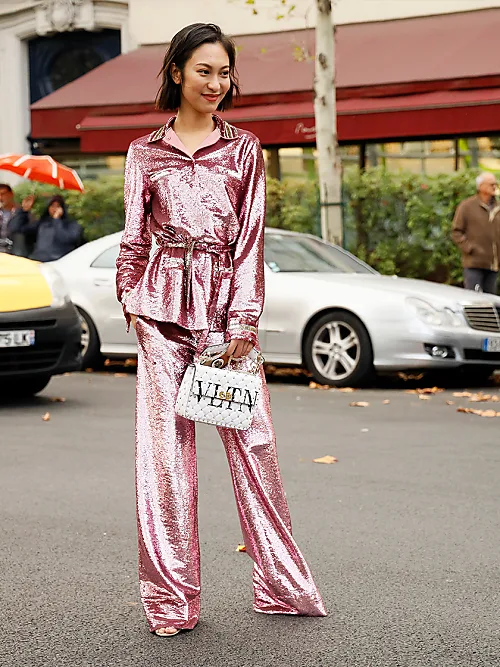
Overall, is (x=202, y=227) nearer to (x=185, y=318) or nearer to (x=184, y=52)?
(x=185, y=318)

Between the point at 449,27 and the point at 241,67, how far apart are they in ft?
10.1

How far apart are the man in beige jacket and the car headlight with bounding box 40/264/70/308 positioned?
5267 millimetres

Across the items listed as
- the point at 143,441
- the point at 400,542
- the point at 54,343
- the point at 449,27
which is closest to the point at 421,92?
the point at 449,27

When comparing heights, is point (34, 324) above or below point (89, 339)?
above

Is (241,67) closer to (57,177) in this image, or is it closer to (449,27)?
(449,27)

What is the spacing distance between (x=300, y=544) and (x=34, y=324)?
491cm

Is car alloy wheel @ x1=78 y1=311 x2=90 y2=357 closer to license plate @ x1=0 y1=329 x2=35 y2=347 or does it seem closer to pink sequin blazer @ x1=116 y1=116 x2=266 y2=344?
license plate @ x1=0 y1=329 x2=35 y2=347

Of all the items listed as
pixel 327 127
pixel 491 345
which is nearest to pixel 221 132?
pixel 491 345

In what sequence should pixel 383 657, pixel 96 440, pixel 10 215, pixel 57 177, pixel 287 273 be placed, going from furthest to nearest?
pixel 10 215 < pixel 57 177 < pixel 287 273 < pixel 96 440 < pixel 383 657

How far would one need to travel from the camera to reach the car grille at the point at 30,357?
32.2 ft

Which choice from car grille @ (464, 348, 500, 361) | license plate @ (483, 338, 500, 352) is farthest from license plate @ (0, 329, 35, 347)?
license plate @ (483, 338, 500, 352)

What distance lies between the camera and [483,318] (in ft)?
38.2

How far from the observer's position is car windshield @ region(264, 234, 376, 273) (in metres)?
12.5

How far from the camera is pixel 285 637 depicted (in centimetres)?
406
